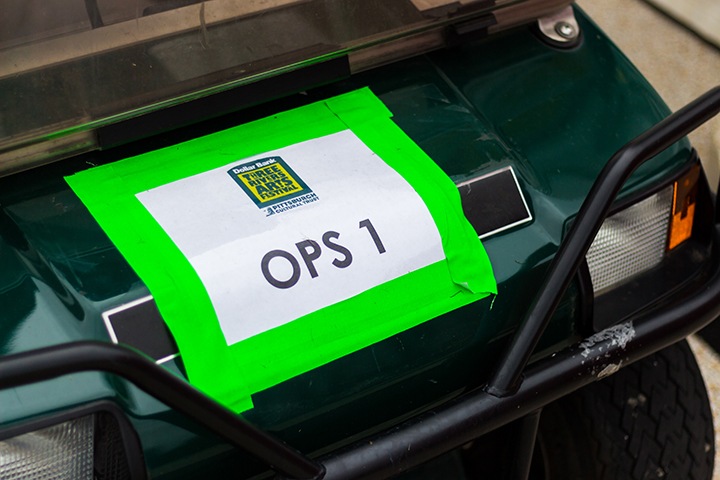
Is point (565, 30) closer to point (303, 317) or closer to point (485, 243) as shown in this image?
point (485, 243)

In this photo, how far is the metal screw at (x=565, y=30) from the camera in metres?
1.82

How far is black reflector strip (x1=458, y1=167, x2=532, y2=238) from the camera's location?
58.9 inches

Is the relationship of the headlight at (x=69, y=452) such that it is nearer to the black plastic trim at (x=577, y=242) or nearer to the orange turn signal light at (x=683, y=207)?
the black plastic trim at (x=577, y=242)

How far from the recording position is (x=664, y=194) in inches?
64.5

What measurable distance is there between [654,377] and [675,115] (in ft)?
1.68

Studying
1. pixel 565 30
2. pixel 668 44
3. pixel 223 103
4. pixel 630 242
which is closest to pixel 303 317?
pixel 223 103

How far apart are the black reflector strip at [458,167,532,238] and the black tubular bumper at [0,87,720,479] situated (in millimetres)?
110

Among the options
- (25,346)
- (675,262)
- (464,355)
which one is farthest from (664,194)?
(25,346)

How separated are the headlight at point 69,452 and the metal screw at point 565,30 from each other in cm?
105

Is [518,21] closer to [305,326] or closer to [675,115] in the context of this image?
[675,115]

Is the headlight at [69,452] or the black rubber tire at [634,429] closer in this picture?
the headlight at [69,452]

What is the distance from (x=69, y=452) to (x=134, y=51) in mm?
570

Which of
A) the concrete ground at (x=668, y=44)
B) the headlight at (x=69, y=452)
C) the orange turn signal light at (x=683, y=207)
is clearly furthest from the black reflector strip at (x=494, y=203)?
the concrete ground at (x=668, y=44)

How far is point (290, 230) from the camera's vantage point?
1.38 metres
